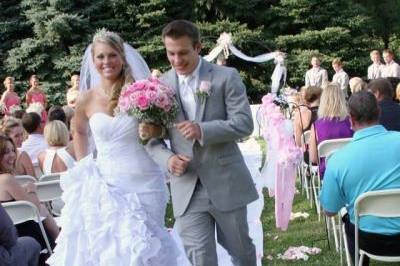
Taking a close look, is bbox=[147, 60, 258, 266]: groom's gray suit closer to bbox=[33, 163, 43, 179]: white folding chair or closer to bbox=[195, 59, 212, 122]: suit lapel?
bbox=[195, 59, 212, 122]: suit lapel

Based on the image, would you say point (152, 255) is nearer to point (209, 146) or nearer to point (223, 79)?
point (209, 146)

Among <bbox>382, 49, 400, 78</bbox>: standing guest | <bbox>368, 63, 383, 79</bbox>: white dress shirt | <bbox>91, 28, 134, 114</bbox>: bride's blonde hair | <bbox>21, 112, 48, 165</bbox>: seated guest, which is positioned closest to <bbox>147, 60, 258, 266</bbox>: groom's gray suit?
<bbox>91, 28, 134, 114</bbox>: bride's blonde hair

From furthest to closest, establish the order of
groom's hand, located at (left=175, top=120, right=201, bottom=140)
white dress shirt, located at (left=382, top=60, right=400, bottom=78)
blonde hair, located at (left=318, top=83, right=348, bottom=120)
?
white dress shirt, located at (left=382, top=60, right=400, bottom=78), blonde hair, located at (left=318, top=83, right=348, bottom=120), groom's hand, located at (left=175, top=120, right=201, bottom=140)

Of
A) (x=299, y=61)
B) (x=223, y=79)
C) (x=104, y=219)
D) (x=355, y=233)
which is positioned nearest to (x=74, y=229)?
(x=104, y=219)

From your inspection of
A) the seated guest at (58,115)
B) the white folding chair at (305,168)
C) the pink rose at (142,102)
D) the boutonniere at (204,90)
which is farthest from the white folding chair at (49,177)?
the white folding chair at (305,168)

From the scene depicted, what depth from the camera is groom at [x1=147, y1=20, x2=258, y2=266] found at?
3893mm

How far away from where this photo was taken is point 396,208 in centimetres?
408

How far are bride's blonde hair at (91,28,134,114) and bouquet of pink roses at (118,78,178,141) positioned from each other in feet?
1.08

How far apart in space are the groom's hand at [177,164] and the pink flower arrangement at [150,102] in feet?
0.74

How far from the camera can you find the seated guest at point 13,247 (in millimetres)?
4285

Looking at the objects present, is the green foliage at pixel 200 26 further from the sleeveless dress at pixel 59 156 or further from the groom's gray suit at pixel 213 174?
the groom's gray suit at pixel 213 174

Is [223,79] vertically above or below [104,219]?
above

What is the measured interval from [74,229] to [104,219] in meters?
0.22

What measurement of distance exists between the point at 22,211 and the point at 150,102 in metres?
1.77
